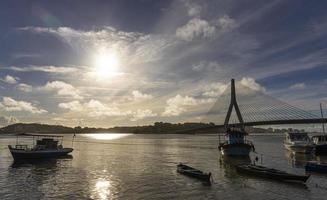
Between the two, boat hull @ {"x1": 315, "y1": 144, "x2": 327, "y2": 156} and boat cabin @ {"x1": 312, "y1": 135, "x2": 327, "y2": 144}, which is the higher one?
boat cabin @ {"x1": 312, "y1": 135, "x2": 327, "y2": 144}

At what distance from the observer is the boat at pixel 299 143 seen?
2958 inches

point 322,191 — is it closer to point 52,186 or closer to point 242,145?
point 52,186

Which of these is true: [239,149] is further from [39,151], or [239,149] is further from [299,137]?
[39,151]

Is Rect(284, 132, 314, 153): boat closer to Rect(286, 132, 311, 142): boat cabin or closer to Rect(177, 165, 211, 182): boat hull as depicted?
Rect(286, 132, 311, 142): boat cabin

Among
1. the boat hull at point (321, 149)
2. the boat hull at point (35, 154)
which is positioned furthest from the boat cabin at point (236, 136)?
the boat hull at point (35, 154)

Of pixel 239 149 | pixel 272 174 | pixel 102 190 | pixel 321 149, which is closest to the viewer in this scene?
pixel 102 190

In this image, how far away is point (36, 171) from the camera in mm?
52188

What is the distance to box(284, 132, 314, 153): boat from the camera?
75.1 m

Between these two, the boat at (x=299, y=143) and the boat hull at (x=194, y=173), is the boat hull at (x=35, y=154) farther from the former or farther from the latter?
the boat at (x=299, y=143)

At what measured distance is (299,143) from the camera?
257 ft

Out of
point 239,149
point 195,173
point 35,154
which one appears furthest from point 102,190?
point 239,149

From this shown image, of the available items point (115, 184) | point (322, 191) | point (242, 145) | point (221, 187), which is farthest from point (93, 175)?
point (242, 145)

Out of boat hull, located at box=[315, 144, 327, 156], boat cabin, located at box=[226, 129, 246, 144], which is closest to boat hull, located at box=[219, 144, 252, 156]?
boat cabin, located at box=[226, 129, 246, 144]

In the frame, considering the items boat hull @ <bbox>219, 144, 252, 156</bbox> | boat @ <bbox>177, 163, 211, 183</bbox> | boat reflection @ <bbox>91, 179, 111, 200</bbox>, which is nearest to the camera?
boat reflection @ <bbox>91, 179, 111, 200</bbox>
